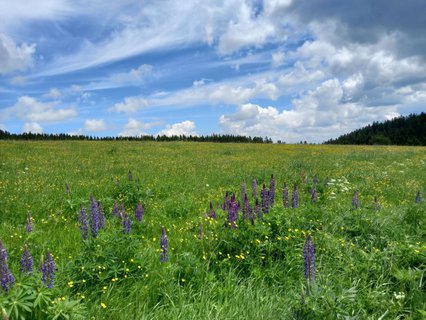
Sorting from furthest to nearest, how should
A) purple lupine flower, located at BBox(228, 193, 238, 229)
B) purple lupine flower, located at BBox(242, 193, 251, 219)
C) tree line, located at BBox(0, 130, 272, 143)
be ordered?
tree line, located at BBox(0, 130, 272, 143) < purple lupine flower, located at BBox(242, 193, 251, 219) < purple lupine flower, located at BBox(228, 193, 238, 229)

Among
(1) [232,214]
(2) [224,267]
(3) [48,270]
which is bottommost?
(2) [224,267]

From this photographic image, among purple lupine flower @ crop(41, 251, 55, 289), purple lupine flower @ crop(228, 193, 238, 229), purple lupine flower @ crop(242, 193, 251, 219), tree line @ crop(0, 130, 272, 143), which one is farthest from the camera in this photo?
tree line @ crop(0, 130, 272, 143)

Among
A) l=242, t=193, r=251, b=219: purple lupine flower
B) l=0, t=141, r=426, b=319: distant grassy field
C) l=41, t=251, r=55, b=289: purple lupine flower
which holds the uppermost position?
l=242, t=193, r=251, b=219: purple lupine flower

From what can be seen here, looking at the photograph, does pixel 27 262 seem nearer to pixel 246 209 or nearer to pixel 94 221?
pixel 94 221

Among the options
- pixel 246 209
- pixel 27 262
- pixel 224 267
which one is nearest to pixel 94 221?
pixel 27 262

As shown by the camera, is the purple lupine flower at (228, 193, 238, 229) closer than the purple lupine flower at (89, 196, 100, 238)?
No

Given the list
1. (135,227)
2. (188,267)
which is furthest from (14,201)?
(188,267)

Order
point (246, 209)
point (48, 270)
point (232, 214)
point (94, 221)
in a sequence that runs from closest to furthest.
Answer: point (48, 270), point (94, 221), point (232, 214), point (246, 209)

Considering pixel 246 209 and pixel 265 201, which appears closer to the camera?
pixel 246 209

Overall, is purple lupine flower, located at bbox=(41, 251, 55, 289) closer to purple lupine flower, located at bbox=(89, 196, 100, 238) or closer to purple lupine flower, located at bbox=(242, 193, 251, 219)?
purple lupine flower, located at bbox=(89, 196, 100, 238)

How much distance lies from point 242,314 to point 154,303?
104 cm

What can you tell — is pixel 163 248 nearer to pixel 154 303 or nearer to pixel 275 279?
pixel 154 303

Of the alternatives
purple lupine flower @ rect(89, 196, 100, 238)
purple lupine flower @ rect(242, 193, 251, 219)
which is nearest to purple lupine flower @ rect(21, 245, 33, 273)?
purple lupine flower @ rect(89, 196, 100, 238)

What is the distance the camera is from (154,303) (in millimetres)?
3871
